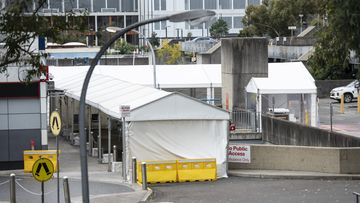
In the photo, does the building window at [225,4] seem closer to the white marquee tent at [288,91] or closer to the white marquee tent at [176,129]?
the white marquee tent at [288,91]

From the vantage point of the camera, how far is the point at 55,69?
175ft

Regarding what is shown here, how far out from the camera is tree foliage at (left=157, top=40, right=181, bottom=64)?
271ft

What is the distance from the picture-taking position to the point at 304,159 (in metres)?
30.3

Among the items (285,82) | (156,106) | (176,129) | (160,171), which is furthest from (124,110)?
(285,82)

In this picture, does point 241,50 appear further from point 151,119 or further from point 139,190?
point 139,190

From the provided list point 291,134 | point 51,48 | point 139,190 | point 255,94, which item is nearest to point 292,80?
point 255,94

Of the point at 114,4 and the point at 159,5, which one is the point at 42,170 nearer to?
the point at 159,5

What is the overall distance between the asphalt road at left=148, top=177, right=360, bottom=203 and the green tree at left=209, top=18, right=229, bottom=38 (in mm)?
75666

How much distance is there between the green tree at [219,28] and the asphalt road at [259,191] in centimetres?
7567

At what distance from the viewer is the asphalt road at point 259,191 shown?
24344 mm

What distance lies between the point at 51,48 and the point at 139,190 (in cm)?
5566

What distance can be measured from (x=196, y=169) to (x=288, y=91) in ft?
45.9

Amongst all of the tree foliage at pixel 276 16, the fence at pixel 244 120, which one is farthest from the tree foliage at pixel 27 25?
the tree foliage at pixel 276 16

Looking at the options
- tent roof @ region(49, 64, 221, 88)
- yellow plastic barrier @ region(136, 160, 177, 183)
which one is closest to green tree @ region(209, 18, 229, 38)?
tent roof @ region(49, 64, 221, 88)
